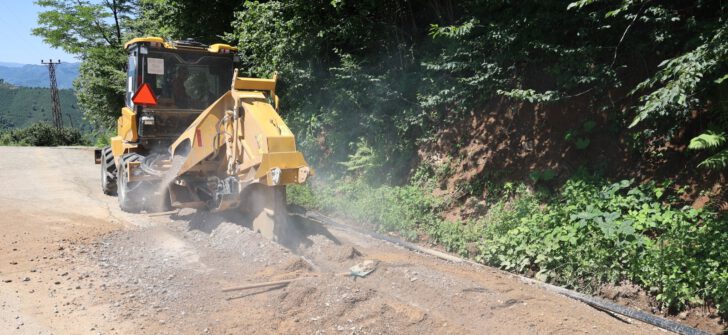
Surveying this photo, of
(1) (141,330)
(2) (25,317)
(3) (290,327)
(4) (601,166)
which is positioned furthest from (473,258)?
(2) (25,317)

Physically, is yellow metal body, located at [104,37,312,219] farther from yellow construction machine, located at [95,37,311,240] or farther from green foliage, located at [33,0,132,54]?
green foliage, located at [33,0,132,54]

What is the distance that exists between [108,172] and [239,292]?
20.9ft

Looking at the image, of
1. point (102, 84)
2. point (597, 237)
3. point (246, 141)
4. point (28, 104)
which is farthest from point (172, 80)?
point (28, 104)

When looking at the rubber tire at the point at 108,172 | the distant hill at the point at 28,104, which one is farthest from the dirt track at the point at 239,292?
the distant hill at the point at 28,104

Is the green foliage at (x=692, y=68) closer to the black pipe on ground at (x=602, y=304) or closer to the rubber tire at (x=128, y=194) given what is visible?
the black pipe on ground at (x=602, y=304)

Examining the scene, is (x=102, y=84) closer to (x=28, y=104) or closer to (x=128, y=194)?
(x=128, y=194)

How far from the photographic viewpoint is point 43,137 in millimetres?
34656

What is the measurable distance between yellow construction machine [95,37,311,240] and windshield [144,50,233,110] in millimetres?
16

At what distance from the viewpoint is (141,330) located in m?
4.37

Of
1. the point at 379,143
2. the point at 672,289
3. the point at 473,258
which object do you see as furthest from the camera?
the point at 379,143

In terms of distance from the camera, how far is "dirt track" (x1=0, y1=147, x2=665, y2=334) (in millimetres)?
4480

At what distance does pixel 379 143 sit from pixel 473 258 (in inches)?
163

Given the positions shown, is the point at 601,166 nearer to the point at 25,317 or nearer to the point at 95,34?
the point at 25,317

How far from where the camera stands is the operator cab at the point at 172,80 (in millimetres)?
8320
